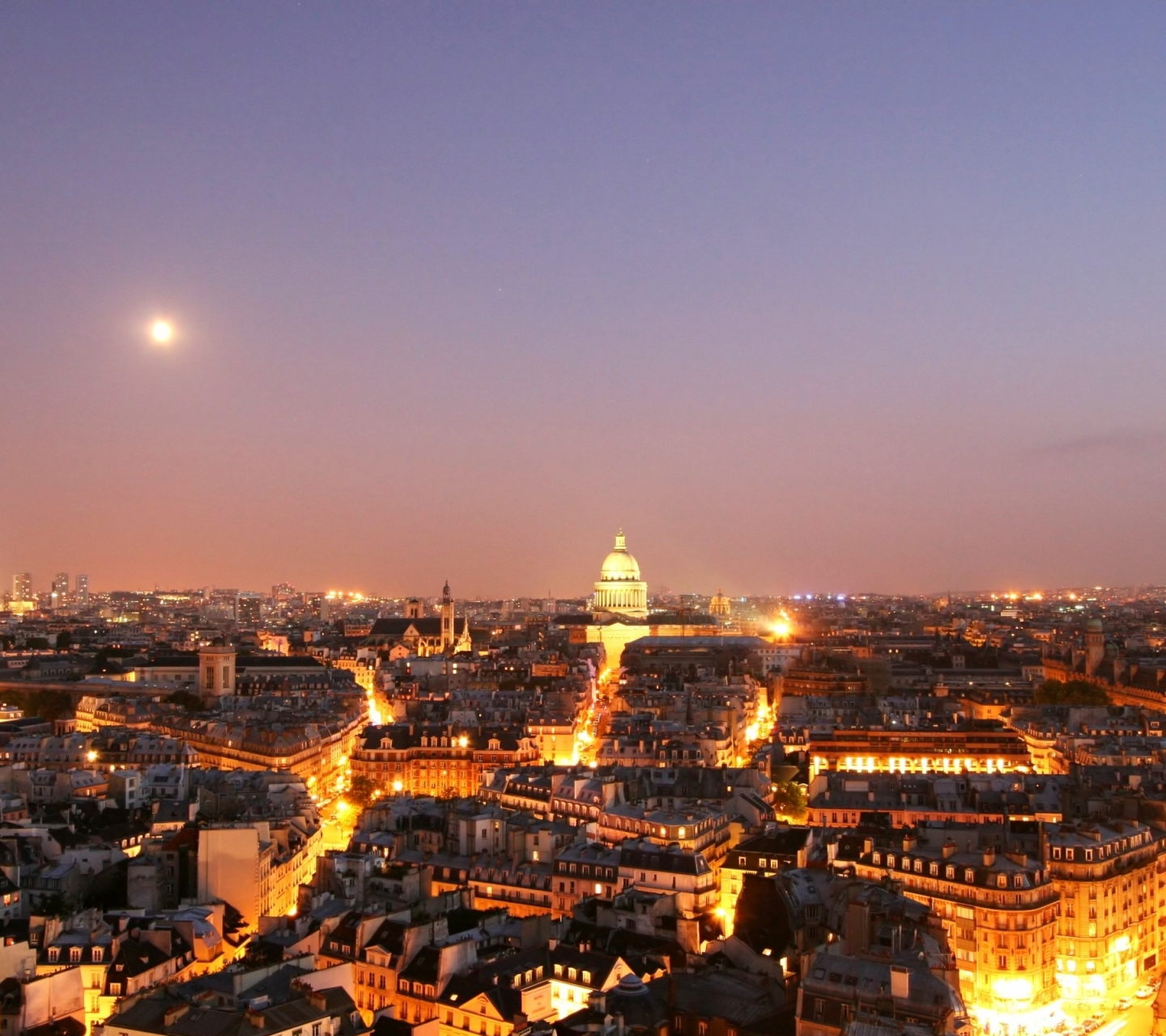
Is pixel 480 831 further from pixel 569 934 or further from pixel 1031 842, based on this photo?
pixel 1031 842

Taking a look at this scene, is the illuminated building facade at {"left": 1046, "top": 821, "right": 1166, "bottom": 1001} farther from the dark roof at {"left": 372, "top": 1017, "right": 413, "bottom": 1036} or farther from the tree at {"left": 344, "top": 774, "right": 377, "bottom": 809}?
the tree at {"left": 344, "top": 774, "right": 377, "bottom": 809}

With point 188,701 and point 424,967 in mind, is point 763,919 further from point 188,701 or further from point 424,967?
point 188,701

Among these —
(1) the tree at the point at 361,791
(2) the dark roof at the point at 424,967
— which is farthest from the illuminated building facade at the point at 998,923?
(1) the tree at the point at 361,791

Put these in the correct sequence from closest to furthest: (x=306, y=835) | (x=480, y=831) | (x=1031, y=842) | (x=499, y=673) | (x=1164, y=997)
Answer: (x=1164, y=997)
(x=1031, y=842)
(x=480, y=831)
(x=306, y=835)
(x=499, y=673)

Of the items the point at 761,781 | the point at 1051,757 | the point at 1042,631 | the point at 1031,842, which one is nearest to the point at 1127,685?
the point at 1051,757

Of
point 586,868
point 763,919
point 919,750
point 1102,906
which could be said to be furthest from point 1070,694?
point 763,919

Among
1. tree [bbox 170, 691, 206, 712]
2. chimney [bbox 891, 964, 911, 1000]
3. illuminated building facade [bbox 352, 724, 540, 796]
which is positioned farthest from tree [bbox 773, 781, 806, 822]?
tree [bbox 170, 691, 206, 712]

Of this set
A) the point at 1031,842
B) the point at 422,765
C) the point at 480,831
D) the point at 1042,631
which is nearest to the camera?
the point at 1031,842
